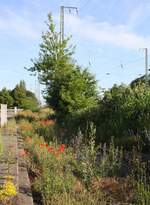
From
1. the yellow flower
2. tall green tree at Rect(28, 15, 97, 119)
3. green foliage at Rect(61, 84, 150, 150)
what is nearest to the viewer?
the yellow flower

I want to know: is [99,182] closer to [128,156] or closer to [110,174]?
[110,174]

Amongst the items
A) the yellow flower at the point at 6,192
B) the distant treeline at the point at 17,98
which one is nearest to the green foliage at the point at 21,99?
the distant treeline at the point at 17,98

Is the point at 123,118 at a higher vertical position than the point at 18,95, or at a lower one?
lower

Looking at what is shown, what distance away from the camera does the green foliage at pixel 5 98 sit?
78.8 metres

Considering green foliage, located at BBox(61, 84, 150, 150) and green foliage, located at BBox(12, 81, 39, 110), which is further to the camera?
green foliage, located at BBox(12, 81, 39, 110)

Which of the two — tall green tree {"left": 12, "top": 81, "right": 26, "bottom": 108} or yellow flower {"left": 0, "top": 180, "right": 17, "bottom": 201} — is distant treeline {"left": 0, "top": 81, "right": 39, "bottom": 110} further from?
yellow flower {"left": 0, "top": 180, "right": 17, "bottom": 201}

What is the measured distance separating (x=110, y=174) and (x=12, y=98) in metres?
73.5

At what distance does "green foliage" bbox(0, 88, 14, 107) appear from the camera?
259 feet

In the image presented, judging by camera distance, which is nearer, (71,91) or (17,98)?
(71,91)

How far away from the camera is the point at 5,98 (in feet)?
260

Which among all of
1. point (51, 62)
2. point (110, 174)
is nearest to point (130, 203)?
point (110, 174)

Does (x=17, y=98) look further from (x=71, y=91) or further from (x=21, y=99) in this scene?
(x=71, y=91)

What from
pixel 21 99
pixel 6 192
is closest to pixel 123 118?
pixel 6 192

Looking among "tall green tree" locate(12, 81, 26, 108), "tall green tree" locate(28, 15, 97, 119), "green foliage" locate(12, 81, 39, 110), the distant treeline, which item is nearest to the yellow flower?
"tall green tree" locate(28, 15, 97, 119)
